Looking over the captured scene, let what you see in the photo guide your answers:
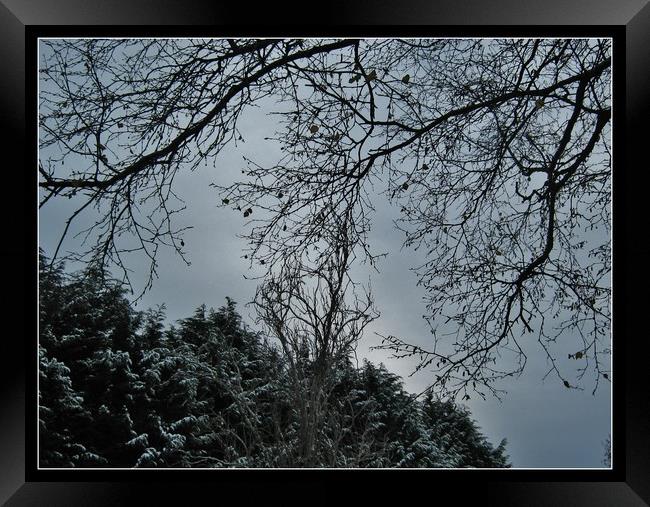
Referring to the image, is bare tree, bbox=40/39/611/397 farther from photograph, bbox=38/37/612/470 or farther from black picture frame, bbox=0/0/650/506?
black picture frame, bbox=0/0/650/506

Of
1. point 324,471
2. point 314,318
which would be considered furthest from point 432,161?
point 324,471

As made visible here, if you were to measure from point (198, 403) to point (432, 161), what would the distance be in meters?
2.86

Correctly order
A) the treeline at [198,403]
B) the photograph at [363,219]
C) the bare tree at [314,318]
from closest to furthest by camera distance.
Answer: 1. the photograph at [363,219]
2. the bare tree at [314,318]
3. the treeline at [198,403]

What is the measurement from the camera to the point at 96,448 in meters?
4.49

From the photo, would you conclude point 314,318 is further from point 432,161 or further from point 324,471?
point 324,471

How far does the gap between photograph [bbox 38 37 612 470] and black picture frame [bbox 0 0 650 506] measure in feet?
3.73

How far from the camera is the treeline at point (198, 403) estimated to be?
422 cm

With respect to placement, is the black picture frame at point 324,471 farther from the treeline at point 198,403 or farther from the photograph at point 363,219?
the treeline at point 198,403

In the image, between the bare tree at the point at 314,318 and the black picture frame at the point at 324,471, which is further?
the bare tree at the point at 314,318

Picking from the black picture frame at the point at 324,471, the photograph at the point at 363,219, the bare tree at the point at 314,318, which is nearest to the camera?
the black picture frame at the point at 324,471

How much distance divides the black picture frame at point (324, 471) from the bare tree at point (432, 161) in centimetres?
127

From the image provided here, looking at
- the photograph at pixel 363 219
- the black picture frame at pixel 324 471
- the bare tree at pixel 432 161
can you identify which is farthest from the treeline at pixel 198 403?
the black picture frame at pixel 324 471

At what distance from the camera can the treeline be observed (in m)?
4.22
